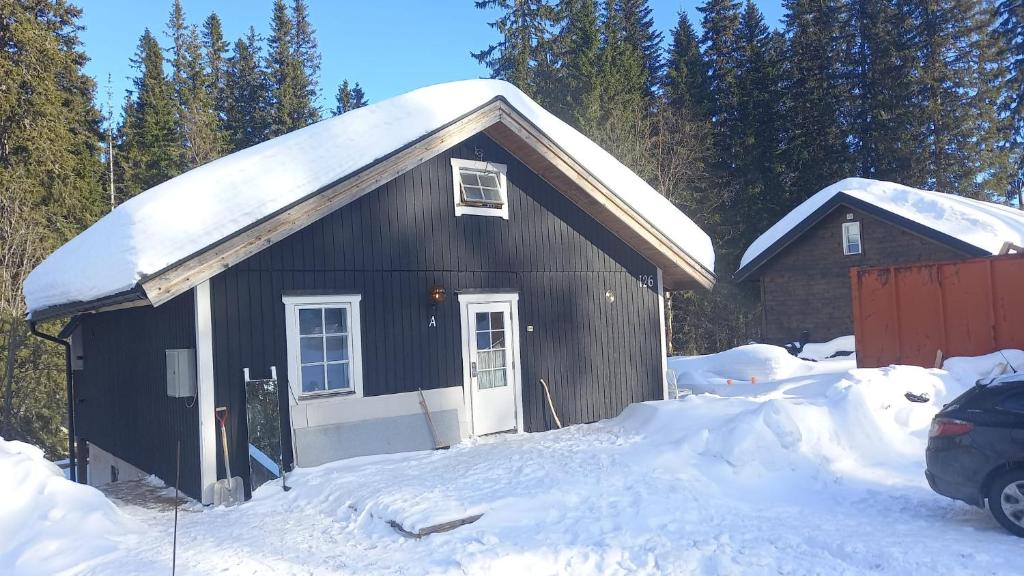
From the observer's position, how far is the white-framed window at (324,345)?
920 cm

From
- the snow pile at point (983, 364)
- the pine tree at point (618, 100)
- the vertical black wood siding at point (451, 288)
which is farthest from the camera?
the pine tree at point (618, 100)

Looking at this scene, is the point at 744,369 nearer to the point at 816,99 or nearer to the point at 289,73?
the point at 816,99

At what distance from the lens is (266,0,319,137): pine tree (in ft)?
129

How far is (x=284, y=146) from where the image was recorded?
35.7 feet

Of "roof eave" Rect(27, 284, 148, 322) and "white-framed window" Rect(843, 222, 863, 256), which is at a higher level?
"white-framed window" Rect(843, 222, 863, 256)

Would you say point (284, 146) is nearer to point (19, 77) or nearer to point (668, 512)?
point (668, 512)

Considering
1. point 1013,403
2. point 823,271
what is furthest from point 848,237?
point 1013,403

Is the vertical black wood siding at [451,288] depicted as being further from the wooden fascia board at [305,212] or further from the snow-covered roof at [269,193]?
the snow-covered roof at [269,193]

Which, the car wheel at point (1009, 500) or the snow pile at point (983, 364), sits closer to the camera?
the car wheel at point (1009, 500)

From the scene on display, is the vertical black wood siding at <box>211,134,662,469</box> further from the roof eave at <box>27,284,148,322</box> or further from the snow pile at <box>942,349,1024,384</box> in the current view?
the snow pile at <box>942,349,1024,384</box>

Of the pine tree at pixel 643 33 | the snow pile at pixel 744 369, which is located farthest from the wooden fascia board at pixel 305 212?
the pine tree at pixel 643 33

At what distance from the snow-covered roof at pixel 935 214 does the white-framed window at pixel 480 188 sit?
14660 millimetres

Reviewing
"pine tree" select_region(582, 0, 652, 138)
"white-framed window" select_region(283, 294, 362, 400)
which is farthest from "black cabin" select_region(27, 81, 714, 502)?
"pine tree" select_region(582, 0, 652, 138)

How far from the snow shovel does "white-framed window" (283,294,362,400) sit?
3.08ft
